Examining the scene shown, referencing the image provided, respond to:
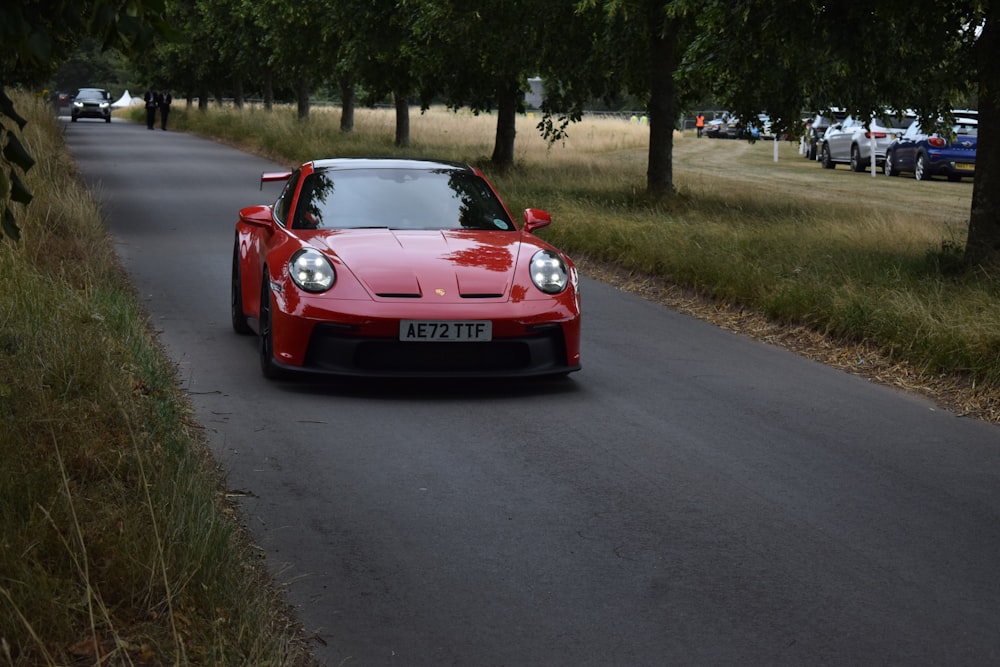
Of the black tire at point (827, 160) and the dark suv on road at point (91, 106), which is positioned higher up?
the dark suv on road at point (91, 106)

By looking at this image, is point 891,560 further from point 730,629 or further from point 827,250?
point 827,250

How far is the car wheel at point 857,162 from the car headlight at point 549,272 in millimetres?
30638

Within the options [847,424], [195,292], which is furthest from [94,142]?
[847,424]

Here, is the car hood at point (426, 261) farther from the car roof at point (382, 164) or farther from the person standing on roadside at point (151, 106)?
the person standing on roadside at point (151, 106)

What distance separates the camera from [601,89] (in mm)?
26469

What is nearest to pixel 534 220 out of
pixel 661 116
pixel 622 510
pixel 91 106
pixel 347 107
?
pixel 622 510

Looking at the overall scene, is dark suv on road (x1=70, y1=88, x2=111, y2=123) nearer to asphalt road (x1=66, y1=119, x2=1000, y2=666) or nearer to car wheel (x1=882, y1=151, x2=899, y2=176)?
car wheel (x1=882, y1=151, x2=899, y2=176)

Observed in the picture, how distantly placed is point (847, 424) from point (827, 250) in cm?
653

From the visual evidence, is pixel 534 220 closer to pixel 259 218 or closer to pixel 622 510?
pixel 259 218

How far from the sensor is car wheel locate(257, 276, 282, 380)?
8648mm

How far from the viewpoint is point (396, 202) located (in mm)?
9633

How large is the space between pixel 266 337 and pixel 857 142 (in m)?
31.8

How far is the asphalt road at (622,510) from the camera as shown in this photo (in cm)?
469

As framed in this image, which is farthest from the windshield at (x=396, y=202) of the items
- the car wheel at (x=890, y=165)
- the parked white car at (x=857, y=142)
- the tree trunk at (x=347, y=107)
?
the tree trunk at (x=347, y=107)
